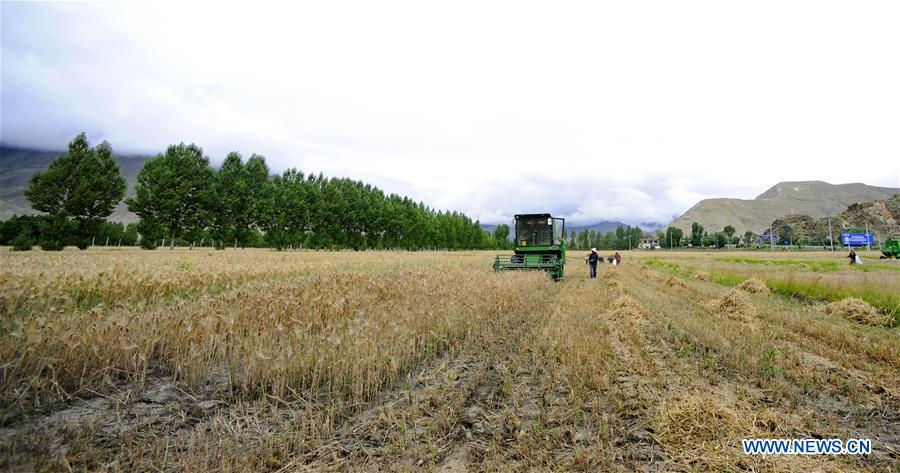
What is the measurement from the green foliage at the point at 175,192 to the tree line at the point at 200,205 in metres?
0.09

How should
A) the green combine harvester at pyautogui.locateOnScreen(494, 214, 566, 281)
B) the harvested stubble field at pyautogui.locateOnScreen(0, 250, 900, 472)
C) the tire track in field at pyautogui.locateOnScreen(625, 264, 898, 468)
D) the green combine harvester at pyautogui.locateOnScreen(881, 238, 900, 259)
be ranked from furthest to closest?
the green combine harvester at pyautogui.locateOnScreen(881, 238, 900, 259), the green combine harvester at pyautogui.locateOnScreen(494, 214, 566, 281), the tire track in field at pyautogui.locateOnScreen(625, 264, 898, 468), the harvested stubble field at pyautogui.locateOnScreen(0, 250, 900, 472)

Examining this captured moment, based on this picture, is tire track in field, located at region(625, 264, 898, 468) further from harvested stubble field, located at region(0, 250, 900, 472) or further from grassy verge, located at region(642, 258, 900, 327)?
grassy verge, located at region(642, 258, 900, 327)

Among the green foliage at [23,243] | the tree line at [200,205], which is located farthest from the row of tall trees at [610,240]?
the green foliage at [23,243]

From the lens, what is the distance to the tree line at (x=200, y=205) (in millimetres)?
29812

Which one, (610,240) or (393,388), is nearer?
(393,388)

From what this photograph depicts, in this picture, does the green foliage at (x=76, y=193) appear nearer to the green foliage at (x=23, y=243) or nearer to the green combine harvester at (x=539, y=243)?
the green foliage at (x=23, y=243)

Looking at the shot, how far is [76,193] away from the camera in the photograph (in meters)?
29.6

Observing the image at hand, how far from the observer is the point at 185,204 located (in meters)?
37.4

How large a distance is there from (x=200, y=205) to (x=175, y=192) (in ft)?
8.77

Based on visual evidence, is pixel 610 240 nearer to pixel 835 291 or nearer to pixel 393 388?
pixel 835 291

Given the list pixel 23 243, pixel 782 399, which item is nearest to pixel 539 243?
pixel 782 399

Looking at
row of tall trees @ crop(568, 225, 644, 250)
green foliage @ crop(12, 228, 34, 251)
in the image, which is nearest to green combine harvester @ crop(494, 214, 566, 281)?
green foliage @ crop(12, 228, 34, 251)

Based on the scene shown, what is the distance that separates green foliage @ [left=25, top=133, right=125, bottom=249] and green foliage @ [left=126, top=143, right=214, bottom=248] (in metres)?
2.78

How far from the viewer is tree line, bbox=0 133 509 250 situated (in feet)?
97.8
